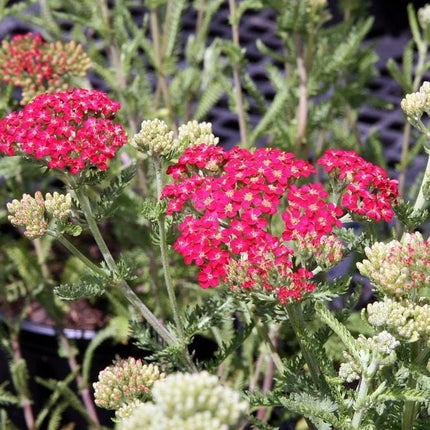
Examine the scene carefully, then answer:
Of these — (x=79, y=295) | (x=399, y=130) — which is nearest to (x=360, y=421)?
(x=79, y=295)

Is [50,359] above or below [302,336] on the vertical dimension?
below

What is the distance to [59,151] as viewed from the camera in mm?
1219

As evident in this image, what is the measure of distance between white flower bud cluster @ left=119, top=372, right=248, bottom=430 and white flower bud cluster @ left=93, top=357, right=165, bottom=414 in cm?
36

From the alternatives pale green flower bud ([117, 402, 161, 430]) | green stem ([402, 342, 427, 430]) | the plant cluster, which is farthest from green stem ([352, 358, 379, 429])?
pale green flower bud ([117, 402, 161, 430])

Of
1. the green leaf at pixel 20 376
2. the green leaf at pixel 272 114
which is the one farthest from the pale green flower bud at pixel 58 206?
the green leaf at pixel 272 114

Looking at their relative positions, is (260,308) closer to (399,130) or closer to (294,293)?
(294,293)

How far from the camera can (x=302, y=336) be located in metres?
1.17

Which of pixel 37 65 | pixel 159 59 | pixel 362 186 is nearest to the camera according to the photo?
pixel 362 186

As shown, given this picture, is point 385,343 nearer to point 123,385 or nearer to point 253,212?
point 253,212

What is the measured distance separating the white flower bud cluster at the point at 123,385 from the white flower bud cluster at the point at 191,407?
0.36 m

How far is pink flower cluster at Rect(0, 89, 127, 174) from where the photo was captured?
1.23 meters

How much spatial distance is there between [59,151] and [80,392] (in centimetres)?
96

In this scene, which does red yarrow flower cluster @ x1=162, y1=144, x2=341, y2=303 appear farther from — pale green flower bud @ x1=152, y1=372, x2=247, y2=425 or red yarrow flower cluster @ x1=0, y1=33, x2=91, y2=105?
red yarrow flower cluster @ x1=0, y1=33, x2=91, y2=105

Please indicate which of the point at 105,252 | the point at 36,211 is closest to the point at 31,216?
the point at 36,211
